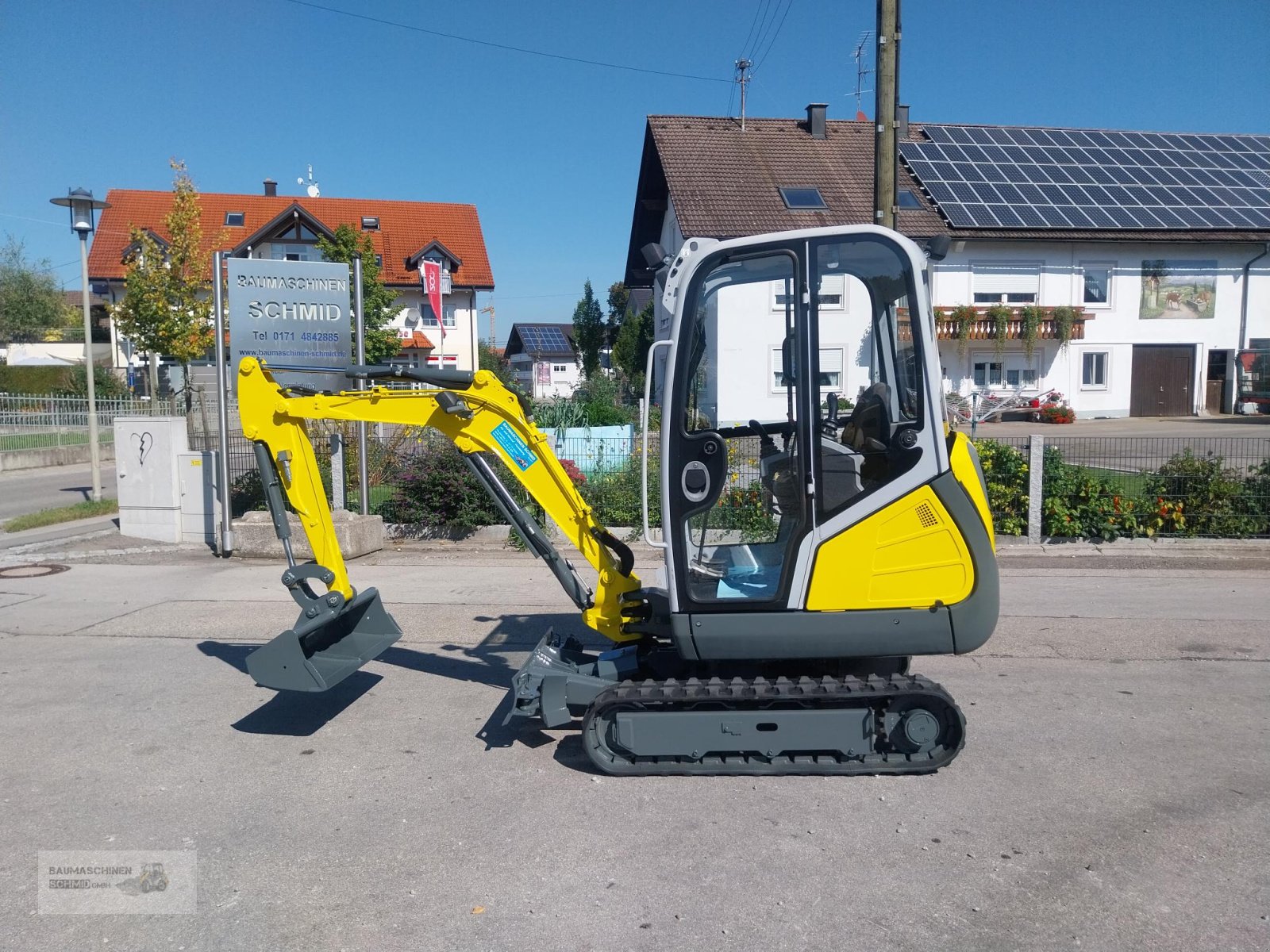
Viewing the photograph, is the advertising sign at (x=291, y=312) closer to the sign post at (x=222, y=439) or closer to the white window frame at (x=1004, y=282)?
the sign post at (x=222, y=439)

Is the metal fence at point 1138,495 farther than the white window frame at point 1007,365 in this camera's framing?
No

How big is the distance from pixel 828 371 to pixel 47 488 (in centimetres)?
1948

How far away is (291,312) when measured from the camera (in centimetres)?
1168

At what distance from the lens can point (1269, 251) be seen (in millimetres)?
31625

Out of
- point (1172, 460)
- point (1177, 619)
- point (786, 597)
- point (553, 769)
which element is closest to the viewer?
point (786, 597)

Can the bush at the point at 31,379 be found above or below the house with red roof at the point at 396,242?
→ below

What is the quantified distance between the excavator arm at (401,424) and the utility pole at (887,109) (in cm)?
574

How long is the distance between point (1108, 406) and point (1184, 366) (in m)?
2.92

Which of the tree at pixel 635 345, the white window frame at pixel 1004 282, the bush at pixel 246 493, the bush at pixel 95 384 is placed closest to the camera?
the bush at pixel 246 493

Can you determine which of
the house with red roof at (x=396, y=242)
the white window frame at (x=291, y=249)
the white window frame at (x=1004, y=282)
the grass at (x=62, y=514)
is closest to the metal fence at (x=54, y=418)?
the grass at (x=62, y=514)

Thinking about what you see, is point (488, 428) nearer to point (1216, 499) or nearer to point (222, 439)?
point (222, 439)

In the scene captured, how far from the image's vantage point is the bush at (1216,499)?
11.3 m

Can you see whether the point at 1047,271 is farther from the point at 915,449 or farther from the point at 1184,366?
the point at 915,449

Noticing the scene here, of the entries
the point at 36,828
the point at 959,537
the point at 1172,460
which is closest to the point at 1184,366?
the point at 1172,460
